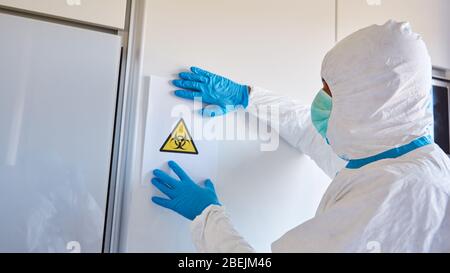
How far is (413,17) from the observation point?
1.49 meters

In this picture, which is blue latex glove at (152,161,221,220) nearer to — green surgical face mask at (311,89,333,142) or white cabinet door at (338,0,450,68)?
green surgical face mask at (311,89,333,142)

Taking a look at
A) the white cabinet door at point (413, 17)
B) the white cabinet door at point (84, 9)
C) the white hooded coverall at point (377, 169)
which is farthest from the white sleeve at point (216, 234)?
the white cabinet door at point (413, 17)

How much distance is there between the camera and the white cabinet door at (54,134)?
81 centimetres

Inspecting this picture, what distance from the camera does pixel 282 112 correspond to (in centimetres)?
113

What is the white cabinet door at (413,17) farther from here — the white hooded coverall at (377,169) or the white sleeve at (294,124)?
the white hooded coverall at (377,169)

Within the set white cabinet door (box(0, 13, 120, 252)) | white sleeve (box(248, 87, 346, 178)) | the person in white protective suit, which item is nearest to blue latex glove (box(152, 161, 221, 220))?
the person in white protective suit

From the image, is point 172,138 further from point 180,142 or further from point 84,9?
point 84,9

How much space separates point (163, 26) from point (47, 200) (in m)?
0.61

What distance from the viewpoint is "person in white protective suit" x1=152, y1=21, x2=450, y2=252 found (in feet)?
2.15

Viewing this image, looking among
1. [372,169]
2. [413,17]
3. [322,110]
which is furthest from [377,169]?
[413,17]

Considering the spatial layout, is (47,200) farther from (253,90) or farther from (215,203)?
(253,90)

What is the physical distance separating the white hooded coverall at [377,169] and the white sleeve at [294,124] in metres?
0.27

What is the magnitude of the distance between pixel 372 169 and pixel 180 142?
55 cm
